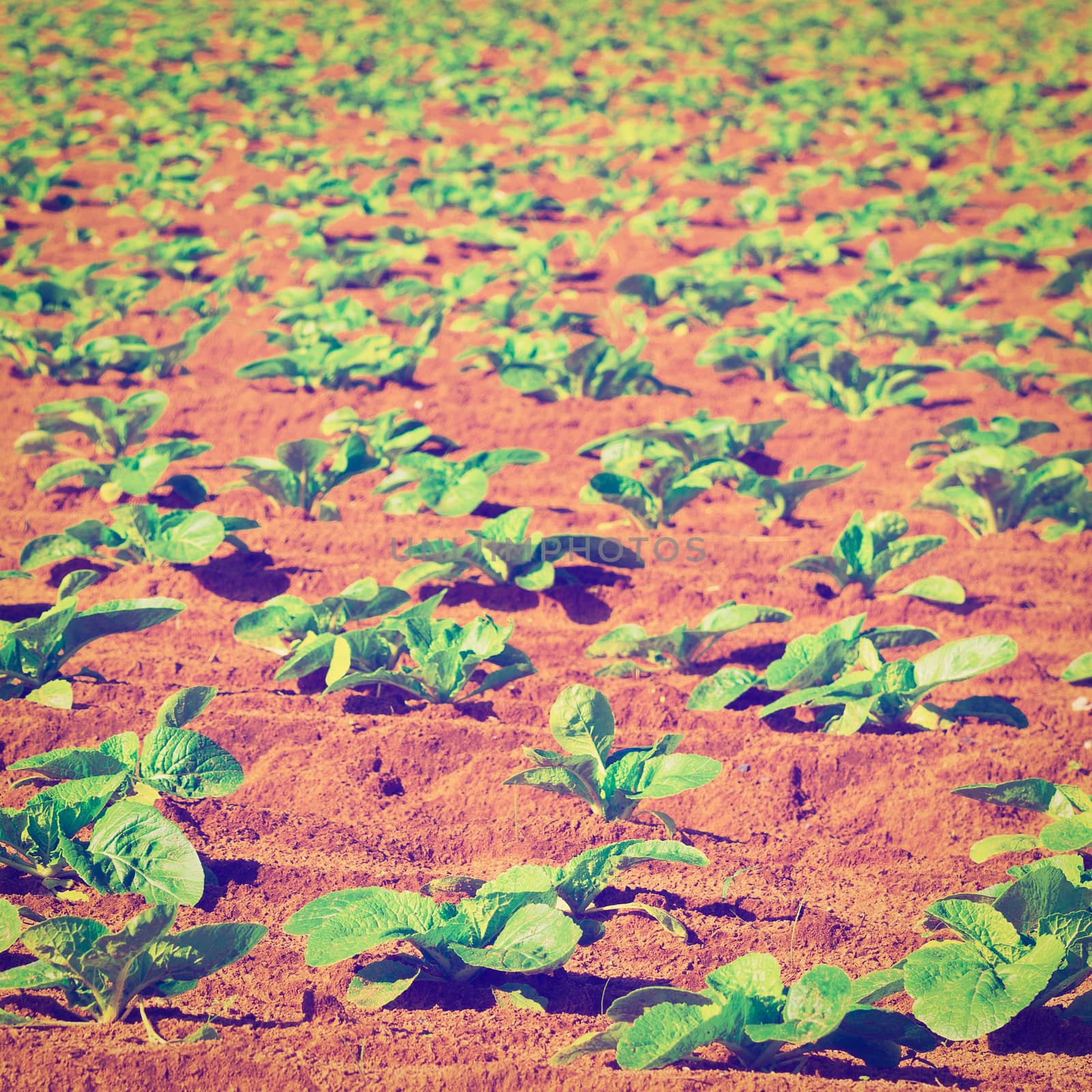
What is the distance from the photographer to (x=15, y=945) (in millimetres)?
1867

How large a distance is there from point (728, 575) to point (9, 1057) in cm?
234

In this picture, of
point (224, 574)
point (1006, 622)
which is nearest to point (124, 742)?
point (224, 574)

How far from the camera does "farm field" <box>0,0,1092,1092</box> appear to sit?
1.69m

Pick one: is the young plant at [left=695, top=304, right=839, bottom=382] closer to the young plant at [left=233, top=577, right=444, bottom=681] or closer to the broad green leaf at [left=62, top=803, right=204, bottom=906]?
the young plant at [left=233, top=577, right=444, bottom=681]

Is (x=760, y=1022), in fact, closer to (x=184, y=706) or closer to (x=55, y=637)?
(x=184, y=706)

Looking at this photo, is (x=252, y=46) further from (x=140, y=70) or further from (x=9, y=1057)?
(x=9, y=1057)

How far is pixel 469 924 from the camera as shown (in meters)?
1.77

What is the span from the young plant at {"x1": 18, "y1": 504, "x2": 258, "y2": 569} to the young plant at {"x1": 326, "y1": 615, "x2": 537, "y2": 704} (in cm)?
69

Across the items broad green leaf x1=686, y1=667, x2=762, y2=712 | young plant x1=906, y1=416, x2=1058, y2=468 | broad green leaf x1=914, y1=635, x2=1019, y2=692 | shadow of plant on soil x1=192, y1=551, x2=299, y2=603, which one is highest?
young plant x1=906, y1=416, x2=1058, y2=468

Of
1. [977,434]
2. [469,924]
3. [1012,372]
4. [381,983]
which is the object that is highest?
[1012,372]

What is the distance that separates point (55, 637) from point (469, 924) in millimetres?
1401

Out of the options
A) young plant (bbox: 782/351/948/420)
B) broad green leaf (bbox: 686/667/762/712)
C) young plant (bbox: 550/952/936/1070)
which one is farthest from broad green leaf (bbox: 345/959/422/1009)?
young plant (bbox: 782/351/948/420)

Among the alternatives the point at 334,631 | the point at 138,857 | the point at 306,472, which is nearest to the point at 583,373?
the point at 306,472

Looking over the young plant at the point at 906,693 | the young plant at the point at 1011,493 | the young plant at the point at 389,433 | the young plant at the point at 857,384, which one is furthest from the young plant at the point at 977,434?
the young plant at the point at 389,433
